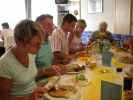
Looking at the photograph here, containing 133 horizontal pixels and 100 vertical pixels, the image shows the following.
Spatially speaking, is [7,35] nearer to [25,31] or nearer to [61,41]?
[61,41]

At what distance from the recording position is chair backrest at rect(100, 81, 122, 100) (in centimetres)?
106

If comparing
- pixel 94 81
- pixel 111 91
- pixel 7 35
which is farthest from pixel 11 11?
pixel 111 91

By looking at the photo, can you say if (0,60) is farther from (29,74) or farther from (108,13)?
(108,13)

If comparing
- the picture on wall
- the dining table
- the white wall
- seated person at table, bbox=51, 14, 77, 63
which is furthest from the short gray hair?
the picture on wall

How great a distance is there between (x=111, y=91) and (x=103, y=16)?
429 cm

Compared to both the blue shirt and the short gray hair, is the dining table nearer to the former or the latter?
the blue shirt

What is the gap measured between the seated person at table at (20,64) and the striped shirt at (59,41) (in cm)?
134

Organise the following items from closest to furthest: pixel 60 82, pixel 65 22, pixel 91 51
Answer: pixel 60 82 < pixel 65 22 < pixel 91 51

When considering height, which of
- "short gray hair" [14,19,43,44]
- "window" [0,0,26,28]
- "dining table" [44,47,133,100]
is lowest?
"dining table" [44,47,133,100]

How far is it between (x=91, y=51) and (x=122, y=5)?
5.25 ft

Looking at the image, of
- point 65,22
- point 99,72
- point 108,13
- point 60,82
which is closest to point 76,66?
point 99,72

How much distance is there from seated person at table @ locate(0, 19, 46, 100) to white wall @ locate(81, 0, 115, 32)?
3.74 m

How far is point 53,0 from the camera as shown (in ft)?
19.5

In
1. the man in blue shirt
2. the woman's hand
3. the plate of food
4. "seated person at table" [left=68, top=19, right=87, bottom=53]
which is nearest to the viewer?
the plate of food
